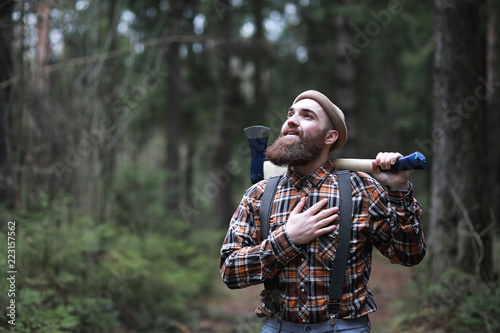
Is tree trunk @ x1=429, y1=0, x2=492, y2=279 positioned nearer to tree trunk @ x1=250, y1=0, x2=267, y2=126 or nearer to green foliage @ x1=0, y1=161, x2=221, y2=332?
green foliage @ x1=0, y1=161, x2=221, y2=332

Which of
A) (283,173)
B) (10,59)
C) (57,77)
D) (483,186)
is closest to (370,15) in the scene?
(483,186)

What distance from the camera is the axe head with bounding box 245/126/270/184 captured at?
326cm

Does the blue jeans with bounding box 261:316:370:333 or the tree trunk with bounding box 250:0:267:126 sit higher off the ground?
the tree trunk with bounding box 250:0:267:126

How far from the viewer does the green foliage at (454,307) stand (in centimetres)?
472

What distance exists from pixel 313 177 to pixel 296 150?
0.20 m

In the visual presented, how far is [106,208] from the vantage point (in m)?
6.76

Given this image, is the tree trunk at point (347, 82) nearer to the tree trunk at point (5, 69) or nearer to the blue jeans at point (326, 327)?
the tree trunk at point (5, 69)

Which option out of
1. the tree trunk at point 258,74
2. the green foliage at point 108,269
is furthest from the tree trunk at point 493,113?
the green foliage at point 108,269

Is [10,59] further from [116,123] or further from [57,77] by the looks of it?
[116,123]

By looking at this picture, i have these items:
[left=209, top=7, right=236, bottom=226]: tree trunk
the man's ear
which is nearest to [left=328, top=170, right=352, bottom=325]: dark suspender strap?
the man's ear

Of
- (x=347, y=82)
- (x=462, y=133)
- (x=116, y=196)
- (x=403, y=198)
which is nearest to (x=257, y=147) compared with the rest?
(x=403, y=198)

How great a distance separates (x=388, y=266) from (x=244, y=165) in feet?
29.9

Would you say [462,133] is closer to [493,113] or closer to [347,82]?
[347,82]

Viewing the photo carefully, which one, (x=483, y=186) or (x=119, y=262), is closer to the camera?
(x=483, y=186)
